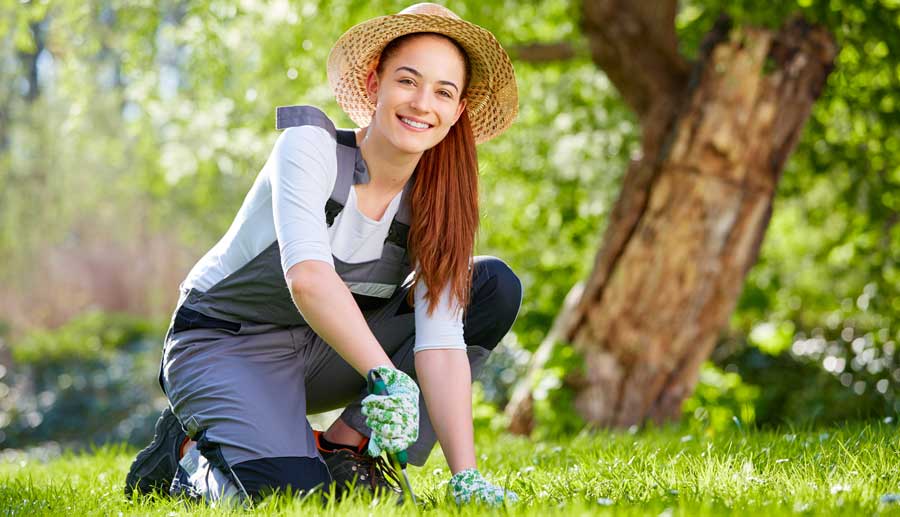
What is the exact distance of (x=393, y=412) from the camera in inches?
94.0

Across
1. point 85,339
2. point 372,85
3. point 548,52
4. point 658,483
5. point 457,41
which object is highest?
point 548,52

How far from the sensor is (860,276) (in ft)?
24.7

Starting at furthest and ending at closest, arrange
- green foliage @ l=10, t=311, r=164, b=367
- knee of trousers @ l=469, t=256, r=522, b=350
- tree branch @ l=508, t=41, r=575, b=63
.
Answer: green foliage @ l=10, t=311, r=164, b=367
tree branch @ l=508, t=41, r=575, b=63
knee of trousers @ l=469, t=256, r=522, b=350

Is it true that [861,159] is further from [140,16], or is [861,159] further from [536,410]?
[140,16]

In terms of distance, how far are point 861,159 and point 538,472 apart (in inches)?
188

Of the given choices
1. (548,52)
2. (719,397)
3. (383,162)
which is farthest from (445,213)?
(719,397)

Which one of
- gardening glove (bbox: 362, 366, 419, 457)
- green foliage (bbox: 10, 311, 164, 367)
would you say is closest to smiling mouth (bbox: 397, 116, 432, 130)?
gardening glove (bbox: 362, 366, 419, 457)

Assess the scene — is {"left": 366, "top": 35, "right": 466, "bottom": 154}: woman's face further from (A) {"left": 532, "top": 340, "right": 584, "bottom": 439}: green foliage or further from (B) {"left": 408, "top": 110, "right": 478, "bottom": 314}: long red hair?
(A) {"left": 532, "top": 340, "right": 584, "bottom": 439}: green foliage

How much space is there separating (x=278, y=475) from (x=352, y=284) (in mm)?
643

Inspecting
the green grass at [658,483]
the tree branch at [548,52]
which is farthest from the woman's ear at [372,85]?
the tree branch at [548,52]

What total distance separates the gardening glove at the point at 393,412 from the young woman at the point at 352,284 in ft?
0.34

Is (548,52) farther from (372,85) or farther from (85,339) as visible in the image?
(85,339)

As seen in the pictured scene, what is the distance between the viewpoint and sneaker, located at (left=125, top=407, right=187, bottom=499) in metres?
2.97

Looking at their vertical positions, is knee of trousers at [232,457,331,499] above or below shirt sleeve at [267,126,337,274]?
below
